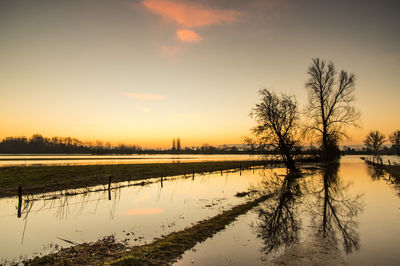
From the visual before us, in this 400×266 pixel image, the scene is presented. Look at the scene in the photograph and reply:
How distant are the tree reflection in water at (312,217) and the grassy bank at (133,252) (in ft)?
8.92

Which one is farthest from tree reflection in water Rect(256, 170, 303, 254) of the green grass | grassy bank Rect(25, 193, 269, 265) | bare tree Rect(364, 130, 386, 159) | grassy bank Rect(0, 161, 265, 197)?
bare tree Rect(364, 130, 386, 159)

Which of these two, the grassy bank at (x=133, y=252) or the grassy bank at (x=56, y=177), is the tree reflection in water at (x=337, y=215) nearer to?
the grassy bank at (x=133, y=252)

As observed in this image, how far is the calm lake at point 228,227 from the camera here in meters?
8.58

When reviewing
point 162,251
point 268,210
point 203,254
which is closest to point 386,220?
point 268,210

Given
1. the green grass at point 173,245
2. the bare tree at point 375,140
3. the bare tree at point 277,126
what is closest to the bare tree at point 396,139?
the bare tree at point 375,140

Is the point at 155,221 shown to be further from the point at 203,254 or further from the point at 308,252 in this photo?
the point at 308,252

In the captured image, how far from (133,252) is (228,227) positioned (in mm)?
4981

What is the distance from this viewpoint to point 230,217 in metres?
13.1

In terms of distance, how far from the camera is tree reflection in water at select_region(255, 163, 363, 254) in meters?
9.52

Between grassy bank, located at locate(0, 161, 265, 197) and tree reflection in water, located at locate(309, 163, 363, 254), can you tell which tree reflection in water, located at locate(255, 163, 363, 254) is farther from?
grassy bank, located at locate(0, 161, 265, 197)

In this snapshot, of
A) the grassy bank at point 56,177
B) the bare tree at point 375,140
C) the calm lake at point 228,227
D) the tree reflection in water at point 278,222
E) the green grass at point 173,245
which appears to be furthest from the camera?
the bare tree at point 375,140

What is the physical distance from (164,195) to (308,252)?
14572 mm

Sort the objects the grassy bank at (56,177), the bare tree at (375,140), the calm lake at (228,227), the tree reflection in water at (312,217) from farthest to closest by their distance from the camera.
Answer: the bare tree at (375,140)
the grassy bank at (56,177)
the tree reflection in water at (312,217)
the calm lake at (228,227)

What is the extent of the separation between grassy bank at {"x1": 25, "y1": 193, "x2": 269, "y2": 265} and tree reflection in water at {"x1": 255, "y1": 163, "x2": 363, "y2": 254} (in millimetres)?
2718
